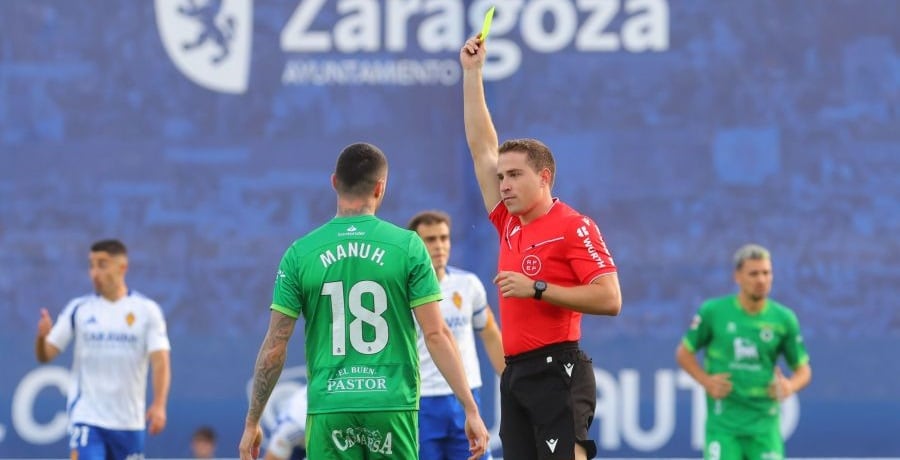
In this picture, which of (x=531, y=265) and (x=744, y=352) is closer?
(x=531, y=265)

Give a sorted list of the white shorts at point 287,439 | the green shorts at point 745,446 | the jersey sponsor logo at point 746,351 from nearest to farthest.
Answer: the white shorts at point 287,439
the green shorts at point 745,446
the jersey sponsor logo at point 746,351

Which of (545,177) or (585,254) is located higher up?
(545,177)

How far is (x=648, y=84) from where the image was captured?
42.0 ft

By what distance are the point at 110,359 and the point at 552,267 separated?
436 cm

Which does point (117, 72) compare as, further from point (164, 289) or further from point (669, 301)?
point (669, 301)

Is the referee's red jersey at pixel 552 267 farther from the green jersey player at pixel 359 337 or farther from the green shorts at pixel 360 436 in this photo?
the green shorts at pixel 360 436

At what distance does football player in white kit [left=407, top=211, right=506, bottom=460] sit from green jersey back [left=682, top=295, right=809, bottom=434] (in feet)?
6.99

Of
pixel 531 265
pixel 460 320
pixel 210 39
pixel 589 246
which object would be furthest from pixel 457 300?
pixel 210 39

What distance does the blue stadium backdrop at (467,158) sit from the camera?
1262 cm

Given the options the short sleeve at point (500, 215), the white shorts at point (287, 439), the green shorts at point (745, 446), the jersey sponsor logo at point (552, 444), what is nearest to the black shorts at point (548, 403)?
the jersey sponsor logo at point (552, 444)

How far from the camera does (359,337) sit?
21.4 ft

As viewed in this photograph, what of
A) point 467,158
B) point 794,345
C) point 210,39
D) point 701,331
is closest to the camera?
point 794,345

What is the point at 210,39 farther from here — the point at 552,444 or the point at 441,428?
the point at 552,444

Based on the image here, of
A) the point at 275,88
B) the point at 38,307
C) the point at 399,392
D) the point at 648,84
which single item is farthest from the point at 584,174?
the point at 399,392
